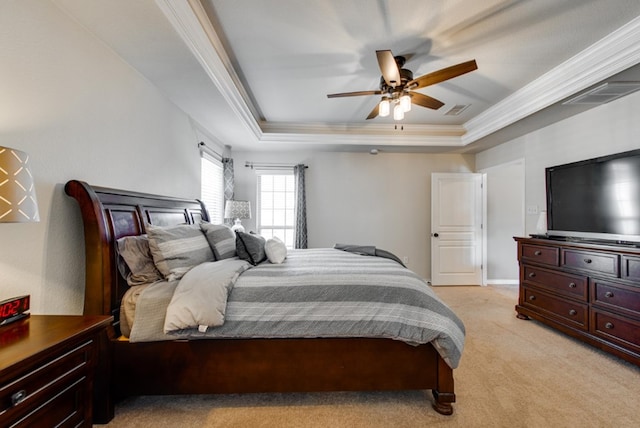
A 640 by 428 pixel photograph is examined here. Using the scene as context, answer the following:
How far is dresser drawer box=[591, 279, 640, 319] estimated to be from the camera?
2.15 meters

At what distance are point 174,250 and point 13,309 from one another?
78cm

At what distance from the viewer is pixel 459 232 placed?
4.78 metres

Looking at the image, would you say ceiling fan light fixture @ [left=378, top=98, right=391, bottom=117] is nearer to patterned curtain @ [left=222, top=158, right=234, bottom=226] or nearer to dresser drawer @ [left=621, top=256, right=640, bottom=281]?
dresser drawer @ [left=621, top=256, right=640, bottom=281]

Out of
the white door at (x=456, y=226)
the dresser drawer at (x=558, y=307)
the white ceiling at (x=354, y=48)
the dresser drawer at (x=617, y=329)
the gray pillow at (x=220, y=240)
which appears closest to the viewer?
the white ceiling at (x=354, y=48)

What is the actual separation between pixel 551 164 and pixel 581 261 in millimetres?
1479

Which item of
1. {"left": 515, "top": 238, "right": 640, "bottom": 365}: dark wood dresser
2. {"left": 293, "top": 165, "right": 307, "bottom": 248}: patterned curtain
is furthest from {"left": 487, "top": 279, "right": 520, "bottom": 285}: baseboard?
{"left": 293, "top": 165, "right": 307, "bottom": 248}: patterned curtain

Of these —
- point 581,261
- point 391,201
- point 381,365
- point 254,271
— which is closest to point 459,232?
point 391,201

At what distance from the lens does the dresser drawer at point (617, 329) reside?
2.13 m

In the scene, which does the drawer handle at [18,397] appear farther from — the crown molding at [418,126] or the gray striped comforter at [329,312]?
the crown molding at [418,126]

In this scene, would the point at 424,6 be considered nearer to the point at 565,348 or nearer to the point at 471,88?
the point at 471,88

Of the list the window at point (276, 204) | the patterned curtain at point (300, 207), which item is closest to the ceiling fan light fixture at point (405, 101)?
the patterned curtain at point (300, 207)

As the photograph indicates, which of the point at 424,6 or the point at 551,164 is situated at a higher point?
the point at 424,6

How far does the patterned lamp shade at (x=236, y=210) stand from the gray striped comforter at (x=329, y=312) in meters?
2.31

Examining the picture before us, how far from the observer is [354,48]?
2375 millimetres
